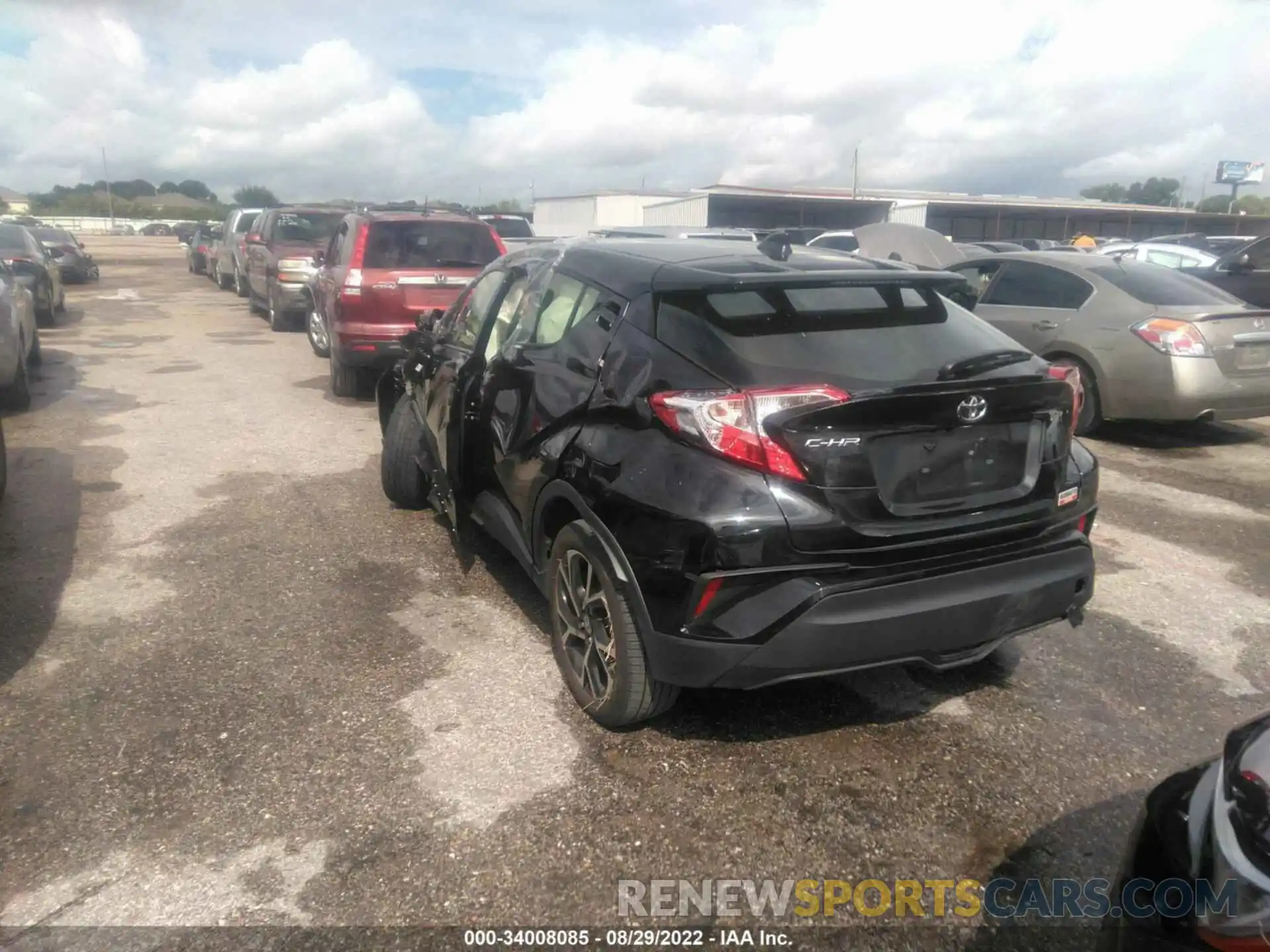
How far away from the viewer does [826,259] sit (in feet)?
11.9

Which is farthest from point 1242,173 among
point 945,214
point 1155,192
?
point 945,214

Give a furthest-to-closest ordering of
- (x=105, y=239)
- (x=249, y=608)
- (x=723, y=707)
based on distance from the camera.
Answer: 1. (x=105, y=239)
2. (x=249, y=608)
3. (x=723, y=707)

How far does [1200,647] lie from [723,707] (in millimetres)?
2160

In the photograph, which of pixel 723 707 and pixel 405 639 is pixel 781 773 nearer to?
pixel 723 707

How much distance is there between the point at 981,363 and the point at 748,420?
905 mm

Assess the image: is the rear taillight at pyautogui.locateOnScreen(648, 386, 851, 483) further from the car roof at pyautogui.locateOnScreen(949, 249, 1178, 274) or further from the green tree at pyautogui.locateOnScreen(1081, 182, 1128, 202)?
the green tree at pyautogui.locateOnScreen(1081, 182, 1128, 202)

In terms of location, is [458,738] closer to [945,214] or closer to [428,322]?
[428,322]

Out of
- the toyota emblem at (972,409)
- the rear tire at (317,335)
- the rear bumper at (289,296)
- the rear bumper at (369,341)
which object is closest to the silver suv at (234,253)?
the rear bumper at (289,296)

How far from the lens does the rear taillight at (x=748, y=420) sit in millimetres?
2818

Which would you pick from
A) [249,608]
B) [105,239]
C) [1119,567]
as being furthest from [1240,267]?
[105,239]

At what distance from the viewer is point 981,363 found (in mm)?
3188

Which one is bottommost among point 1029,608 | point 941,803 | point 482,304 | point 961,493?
point 941,803

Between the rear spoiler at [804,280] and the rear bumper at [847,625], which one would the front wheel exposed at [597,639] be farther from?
the rear spoiler at [804,280]

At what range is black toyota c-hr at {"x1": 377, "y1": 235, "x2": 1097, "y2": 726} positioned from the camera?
2.82 m
